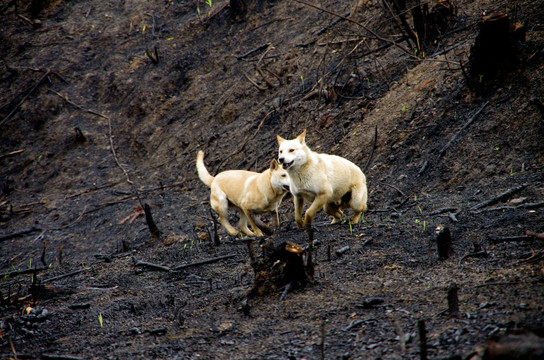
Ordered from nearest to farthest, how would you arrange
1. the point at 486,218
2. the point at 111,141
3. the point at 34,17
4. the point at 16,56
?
the point at 486,218
the point at 111,141
the point at 16,56
the point at 34,17

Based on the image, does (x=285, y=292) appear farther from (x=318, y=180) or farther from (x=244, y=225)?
(x=244, y=225)

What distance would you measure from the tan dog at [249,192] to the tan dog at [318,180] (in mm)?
608

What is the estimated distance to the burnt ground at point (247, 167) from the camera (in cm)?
445

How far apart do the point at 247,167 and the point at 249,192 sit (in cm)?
299

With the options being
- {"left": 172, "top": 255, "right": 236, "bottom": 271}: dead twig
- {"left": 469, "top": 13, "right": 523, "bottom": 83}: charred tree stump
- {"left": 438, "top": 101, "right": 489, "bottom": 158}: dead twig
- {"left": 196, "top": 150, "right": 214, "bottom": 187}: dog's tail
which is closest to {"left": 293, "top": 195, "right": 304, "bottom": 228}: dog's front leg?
{"left": 172, "top": 255, "right": 236, "bottom": 271}: dead twig

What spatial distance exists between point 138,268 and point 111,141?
8.89m

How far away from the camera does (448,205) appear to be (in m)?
7.55

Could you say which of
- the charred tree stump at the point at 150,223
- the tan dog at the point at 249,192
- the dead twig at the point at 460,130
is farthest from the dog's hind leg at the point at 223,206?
the dead twig at the point at 460,130

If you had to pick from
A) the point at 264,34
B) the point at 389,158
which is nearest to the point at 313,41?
the point at 264,34

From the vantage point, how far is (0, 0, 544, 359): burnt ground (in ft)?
14.6

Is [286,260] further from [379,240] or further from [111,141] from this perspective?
[111,141]

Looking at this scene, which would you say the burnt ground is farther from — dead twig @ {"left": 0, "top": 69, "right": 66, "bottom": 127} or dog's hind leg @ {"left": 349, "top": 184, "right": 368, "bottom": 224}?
dog's hind leg @ {"left": 349, "top": 184, "right": 368, "bottom": 224}

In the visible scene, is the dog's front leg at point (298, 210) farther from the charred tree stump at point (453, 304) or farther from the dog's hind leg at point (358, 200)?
the charred tree stump at point (453, 304)

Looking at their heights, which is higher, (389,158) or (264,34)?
(264,34)
